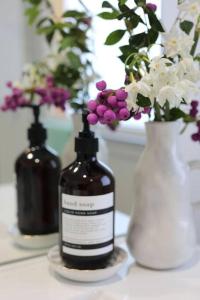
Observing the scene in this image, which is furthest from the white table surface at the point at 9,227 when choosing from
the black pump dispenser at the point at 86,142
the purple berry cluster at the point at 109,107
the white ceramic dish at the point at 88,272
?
the purple berry cluster at the point at 109,107

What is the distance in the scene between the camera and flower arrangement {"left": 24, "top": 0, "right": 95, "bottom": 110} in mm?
840

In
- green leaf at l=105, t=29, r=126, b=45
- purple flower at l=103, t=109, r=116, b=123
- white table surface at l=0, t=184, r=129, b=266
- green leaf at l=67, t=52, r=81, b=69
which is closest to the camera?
purple flower at l=103, t=109, r=116, b=123

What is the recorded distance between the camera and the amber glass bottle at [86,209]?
1.92 feet

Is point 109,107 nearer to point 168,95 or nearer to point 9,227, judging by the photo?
point 168,95

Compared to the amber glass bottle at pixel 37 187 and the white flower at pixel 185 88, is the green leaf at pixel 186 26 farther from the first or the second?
the amber glass bottle at pixel 37 187

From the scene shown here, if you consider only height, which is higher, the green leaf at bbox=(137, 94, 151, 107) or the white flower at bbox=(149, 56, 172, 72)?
the white flower at bbox=(149, 56, 172, 72)

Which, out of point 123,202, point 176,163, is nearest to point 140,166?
point 176,163

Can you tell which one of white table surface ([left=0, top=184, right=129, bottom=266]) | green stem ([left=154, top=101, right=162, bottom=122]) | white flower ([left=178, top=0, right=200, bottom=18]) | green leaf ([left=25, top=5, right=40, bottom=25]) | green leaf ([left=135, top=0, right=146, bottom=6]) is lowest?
white table surface ([left=0, top=184, right=129, bottom=266])

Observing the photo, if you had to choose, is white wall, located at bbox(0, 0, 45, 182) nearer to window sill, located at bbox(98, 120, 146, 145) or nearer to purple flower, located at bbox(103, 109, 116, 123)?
window sill, located at bbox(98, 120, 146, 145)

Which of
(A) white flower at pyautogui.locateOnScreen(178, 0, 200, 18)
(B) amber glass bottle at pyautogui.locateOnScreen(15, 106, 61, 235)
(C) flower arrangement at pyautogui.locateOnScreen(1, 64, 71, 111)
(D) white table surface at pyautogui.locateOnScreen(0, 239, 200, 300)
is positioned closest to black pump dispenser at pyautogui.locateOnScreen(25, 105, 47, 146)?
(B) amber glass bottle at pyautogui.locateOnScreen(15, 106, 61, 235)

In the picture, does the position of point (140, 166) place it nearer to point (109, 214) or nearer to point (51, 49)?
point (109, 214)

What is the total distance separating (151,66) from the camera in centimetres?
51

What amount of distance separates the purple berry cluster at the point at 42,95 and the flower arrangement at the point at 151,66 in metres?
0.32

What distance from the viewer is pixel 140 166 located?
64 centimetres
